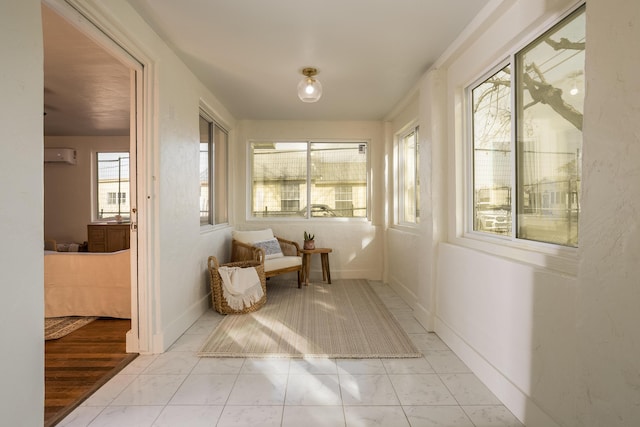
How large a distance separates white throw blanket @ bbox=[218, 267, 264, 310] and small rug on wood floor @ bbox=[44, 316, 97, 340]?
1289 mm

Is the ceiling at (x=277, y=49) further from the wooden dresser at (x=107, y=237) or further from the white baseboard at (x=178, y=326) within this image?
the white baseboard at (x=178, y=326)

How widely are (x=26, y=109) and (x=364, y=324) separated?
2.80m

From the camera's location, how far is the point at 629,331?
103cm

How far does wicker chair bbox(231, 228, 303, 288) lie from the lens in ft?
13.4

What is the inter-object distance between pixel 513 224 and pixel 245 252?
304 cm

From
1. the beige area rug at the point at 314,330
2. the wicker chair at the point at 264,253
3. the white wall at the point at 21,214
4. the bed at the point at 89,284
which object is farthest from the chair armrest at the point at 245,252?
the white wall at the point at 21,214

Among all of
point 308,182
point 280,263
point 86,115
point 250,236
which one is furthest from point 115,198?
point 280,263

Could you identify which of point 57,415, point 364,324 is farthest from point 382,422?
point 57,415

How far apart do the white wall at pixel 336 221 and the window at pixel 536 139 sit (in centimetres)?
256

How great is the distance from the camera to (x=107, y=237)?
17.2ft

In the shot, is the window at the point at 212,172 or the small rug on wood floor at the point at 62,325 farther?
the window at the point at 212,172

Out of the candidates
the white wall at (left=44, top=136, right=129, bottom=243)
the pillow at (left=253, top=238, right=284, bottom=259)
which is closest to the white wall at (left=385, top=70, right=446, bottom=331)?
the pillow at (left=253, top=238, right=284, bottom=259)

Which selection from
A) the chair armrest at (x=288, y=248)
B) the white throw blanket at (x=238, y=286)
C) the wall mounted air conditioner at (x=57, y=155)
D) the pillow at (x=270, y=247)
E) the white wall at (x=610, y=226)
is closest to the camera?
the white wall at (x=610, y=226)

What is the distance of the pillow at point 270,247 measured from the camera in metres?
4.37
